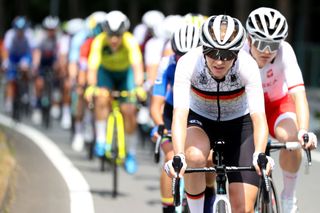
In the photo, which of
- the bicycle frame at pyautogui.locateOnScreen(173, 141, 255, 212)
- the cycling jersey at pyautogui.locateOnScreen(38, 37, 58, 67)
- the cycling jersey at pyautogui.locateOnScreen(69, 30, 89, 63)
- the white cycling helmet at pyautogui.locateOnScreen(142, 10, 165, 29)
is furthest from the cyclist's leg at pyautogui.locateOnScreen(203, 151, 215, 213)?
the cycling jersey at pyautogui.locateOnScreen(38, 37, 58, 67)

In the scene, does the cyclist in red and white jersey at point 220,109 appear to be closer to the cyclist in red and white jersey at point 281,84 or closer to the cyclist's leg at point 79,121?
the cyclist in red and white jersey at point 281,84

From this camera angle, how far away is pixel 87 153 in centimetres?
1549

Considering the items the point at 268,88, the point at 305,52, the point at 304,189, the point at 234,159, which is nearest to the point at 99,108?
the point at 304,189

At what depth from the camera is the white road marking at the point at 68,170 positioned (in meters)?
10.3

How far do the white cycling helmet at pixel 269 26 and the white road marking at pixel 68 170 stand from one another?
9.43 ft

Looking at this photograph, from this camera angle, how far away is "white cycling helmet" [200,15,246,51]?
6.71 m

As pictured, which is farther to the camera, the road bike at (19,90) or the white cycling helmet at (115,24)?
the road bike at (19,90)

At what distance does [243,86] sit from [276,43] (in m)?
0.89

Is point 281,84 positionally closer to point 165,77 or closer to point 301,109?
point 301,109

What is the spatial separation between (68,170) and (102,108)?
99 cm

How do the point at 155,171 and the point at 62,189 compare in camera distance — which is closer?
the point at 62,189

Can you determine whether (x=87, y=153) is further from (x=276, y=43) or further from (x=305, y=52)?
(x=305, y=52)

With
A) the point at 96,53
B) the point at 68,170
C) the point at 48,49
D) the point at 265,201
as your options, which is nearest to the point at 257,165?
the point at 265,201

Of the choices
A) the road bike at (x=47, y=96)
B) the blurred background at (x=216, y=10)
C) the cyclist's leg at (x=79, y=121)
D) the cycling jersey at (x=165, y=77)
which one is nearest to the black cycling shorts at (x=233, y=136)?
the blurred background at (x=216, y=10)
